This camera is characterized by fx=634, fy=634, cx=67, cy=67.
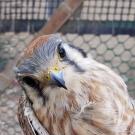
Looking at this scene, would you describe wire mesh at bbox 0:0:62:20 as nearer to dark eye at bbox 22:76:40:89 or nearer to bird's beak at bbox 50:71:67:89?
dark eye at bbox 22:76:40:89

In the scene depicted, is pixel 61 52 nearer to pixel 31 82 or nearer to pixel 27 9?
pixel 31 82

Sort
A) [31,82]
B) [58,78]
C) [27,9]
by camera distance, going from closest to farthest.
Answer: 1. [58,78]
2. [31,82]
3. [27,9]

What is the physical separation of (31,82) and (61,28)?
53.1 inches

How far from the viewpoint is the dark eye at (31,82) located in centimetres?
285

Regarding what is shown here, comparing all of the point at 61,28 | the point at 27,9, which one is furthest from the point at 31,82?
the point at 27,9

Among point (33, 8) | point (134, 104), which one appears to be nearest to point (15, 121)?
point (33, 8)

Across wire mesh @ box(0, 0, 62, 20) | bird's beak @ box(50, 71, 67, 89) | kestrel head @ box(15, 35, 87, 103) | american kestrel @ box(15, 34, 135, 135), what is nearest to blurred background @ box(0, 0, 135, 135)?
wire mesh @ box(0, 0, 62, 20)

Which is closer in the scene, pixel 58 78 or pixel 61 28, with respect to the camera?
pixel 58 78

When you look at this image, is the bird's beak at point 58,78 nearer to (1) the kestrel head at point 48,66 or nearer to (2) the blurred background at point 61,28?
(1) the kestrel head at point 48,66

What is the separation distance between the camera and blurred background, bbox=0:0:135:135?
4.18 metres

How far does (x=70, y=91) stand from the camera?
2998mm

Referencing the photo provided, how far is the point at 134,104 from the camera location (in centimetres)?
335

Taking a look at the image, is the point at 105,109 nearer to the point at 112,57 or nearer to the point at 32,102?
the point at 32,102

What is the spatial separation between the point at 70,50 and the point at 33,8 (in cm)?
155
